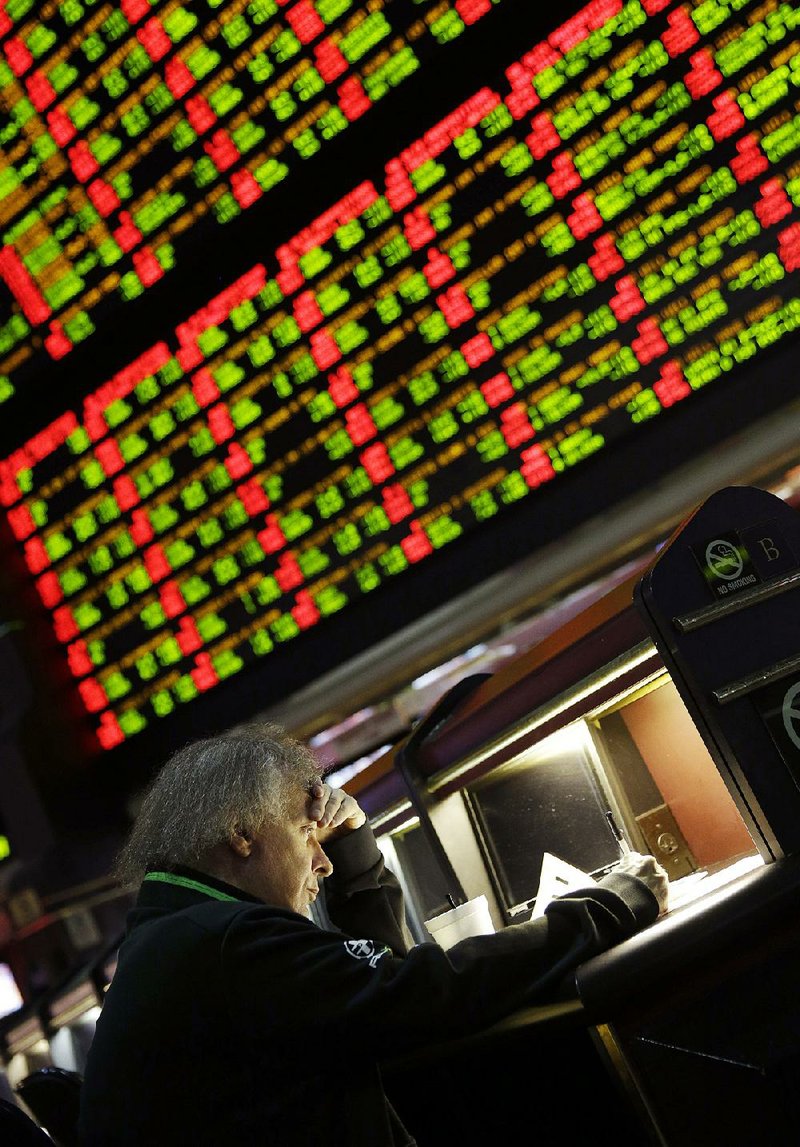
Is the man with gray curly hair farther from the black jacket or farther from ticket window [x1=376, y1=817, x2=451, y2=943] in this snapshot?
ticket window [x1=376, y1=817, x2=451, y2=943]

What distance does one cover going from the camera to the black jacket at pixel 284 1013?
1099 millimetres

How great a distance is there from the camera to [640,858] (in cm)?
131

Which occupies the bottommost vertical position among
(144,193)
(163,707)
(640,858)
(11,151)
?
(640,858)

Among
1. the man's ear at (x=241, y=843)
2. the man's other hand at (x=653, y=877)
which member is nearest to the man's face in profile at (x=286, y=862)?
the man's ear at (x=241, y=843)

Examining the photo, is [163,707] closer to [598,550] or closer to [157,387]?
[157,387]

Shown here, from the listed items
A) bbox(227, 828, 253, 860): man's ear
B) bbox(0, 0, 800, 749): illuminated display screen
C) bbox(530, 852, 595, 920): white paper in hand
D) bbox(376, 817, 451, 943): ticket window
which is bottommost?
bbox(376, 817, 451, 943): ticket window

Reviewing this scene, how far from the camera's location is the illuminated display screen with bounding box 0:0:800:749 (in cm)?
279

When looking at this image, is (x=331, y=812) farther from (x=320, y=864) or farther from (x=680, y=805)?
(x=680, y=805)

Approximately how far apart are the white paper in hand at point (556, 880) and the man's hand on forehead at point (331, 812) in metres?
0.32

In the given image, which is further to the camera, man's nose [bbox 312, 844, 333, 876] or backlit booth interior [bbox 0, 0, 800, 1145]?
backlit booth interior [bbox 0, 0, 800, 1145]

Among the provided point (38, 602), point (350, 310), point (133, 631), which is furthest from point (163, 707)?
point (350, 310)

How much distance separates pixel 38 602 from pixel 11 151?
1911 mm

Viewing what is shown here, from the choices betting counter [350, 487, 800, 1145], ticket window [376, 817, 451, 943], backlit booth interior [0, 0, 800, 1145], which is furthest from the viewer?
ticket window [376, 817, 451, 943]

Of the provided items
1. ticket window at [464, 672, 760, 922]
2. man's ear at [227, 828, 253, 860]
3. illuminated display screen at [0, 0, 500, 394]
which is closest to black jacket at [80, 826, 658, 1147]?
man's ear at [227, 828, 253, 860]
